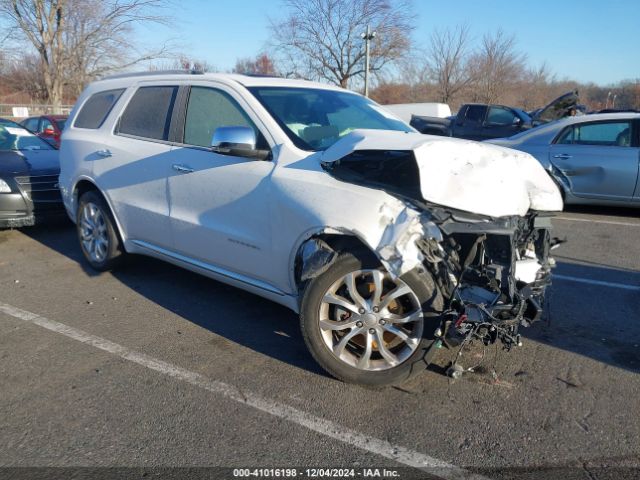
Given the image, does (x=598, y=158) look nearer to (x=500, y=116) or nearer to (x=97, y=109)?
(x=97, y=109)

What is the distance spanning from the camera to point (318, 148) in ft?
12.1

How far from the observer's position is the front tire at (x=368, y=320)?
3078 mm

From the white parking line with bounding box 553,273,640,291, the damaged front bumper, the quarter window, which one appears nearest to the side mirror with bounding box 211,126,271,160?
the damaged front bumper

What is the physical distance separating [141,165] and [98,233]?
1114 millimetres

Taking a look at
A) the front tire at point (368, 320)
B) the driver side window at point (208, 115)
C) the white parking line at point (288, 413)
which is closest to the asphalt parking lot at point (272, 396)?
the white parking line at point (288, 413)

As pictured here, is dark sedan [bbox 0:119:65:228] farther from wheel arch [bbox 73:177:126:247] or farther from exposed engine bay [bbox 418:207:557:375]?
exposed engine bay [bbox 418:207:557:375]

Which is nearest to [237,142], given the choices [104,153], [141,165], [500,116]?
[141,165]

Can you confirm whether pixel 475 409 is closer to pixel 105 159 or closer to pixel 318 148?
pixel 318 148

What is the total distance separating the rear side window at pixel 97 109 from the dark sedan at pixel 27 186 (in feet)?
5.31

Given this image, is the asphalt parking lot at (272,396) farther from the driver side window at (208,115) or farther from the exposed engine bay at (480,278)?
the driver side window at (208,115)

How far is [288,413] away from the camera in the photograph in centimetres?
300

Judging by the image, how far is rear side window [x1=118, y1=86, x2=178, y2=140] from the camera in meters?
4.54

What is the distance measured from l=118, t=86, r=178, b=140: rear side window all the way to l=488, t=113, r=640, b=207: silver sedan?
5535 millimetres

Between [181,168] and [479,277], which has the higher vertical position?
[181,168]
